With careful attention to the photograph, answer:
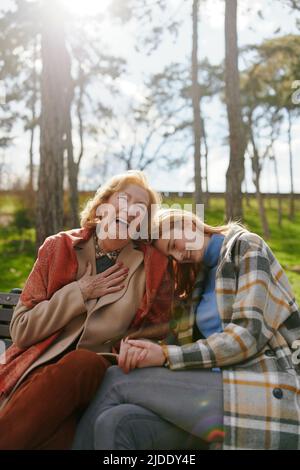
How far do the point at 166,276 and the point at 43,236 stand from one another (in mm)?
4121

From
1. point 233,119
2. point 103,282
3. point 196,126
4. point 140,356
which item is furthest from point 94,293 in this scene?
point 196,126

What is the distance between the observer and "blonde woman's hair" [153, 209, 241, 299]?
297 cm

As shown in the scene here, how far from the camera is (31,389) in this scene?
2521mm

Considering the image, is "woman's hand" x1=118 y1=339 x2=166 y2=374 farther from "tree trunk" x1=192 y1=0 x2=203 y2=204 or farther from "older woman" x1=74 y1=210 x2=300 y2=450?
"tree trunk" x1=192 y1=0 x2=203 y2=204

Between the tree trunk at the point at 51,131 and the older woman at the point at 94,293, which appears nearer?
the older woman at the point at 94,293

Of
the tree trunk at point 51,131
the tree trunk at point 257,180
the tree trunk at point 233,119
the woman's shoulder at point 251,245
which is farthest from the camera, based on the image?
the tree trunk at point 257,180

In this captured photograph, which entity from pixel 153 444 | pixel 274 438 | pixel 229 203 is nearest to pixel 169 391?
pixel 153 444

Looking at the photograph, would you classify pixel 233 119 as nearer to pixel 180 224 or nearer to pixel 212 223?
pixel 180 224

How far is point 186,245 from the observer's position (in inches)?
115

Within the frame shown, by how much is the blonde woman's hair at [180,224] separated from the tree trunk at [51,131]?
4.08 meters

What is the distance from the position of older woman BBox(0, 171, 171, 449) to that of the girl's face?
4.5 inches

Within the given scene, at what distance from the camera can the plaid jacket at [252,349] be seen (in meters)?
2.46

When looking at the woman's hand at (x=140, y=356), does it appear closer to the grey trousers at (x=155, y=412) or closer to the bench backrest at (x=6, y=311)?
the grey trousers at (x=155, y=412)

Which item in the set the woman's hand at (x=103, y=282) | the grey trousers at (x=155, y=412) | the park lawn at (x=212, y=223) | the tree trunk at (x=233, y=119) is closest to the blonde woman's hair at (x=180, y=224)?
the woman's hand at (x=103, y=282)
